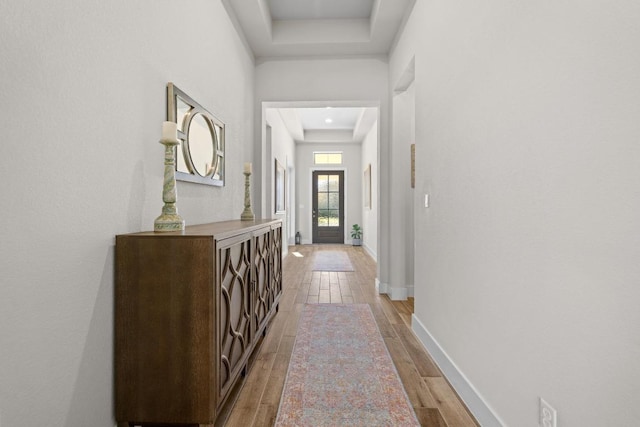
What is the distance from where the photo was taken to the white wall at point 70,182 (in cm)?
99

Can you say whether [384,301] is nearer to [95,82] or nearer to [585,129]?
[585,129]

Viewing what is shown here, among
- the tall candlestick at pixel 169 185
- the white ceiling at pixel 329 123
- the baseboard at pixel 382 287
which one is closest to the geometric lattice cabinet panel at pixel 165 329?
the tall candlestick at pixel 169 185

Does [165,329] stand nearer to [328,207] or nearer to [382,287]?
[382,287]

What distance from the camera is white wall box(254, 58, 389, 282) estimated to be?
3992mm

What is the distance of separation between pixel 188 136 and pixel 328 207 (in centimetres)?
715

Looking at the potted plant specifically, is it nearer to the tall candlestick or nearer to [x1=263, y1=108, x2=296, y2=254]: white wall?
[x1=263, y1=108, x2=296, y2=254]: white wall

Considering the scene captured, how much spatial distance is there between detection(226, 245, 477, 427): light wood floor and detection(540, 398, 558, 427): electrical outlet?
509 millimetres

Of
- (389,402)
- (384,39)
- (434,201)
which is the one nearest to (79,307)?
(389,402)

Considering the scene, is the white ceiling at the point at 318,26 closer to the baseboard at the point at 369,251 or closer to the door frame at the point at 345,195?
the baseboard at the point at 369,251

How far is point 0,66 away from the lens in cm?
94

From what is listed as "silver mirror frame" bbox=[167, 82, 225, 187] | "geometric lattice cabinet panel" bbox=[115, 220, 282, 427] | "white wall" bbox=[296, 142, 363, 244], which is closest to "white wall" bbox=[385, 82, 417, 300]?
"silver mirror frame" bbox=[167, 82, 225, 187]

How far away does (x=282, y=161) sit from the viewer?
712 cm

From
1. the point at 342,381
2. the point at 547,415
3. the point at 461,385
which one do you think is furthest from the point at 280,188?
the point at 547,415

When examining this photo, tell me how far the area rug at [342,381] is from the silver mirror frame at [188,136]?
4.47 feet
